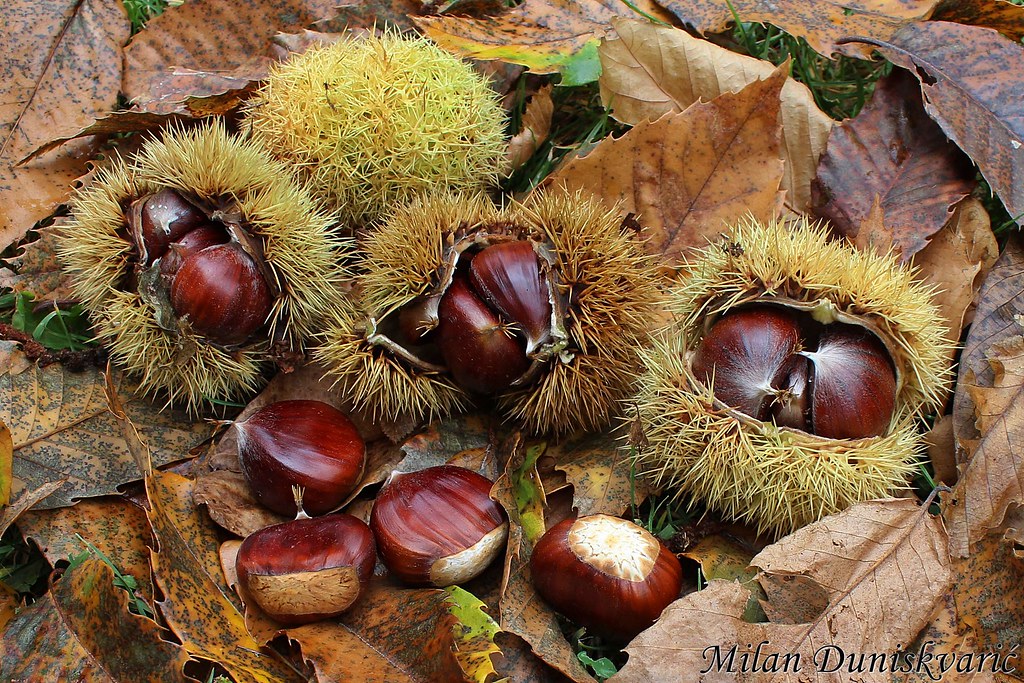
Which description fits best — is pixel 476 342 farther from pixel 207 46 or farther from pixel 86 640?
pixel 207 46

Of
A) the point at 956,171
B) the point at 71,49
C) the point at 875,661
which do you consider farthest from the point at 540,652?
the point at 71,49

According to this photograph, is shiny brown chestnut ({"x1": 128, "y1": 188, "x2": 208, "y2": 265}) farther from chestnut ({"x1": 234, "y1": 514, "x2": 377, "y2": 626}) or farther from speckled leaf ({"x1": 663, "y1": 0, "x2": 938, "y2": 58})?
speckled leaf ({"x1": 663, "y1": 0, "x2": 938, "y2": 58})

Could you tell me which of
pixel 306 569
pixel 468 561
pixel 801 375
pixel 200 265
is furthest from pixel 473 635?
pixel 200 265

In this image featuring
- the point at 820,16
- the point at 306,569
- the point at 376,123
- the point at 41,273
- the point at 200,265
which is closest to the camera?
the point at 306,569

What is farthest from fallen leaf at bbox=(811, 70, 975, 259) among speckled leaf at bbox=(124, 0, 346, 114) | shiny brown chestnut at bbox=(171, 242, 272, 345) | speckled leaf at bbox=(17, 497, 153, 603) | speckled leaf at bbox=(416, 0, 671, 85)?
speckled leaf at bbox=(17, 497, 153, 603)

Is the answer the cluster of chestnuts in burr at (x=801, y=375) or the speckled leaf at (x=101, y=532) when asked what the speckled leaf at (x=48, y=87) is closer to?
the speckled leaf at (x=101, y=532)

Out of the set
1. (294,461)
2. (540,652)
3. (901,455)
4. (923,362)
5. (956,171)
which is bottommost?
(540,652)

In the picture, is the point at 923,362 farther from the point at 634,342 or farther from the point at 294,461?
the point at 294,461
